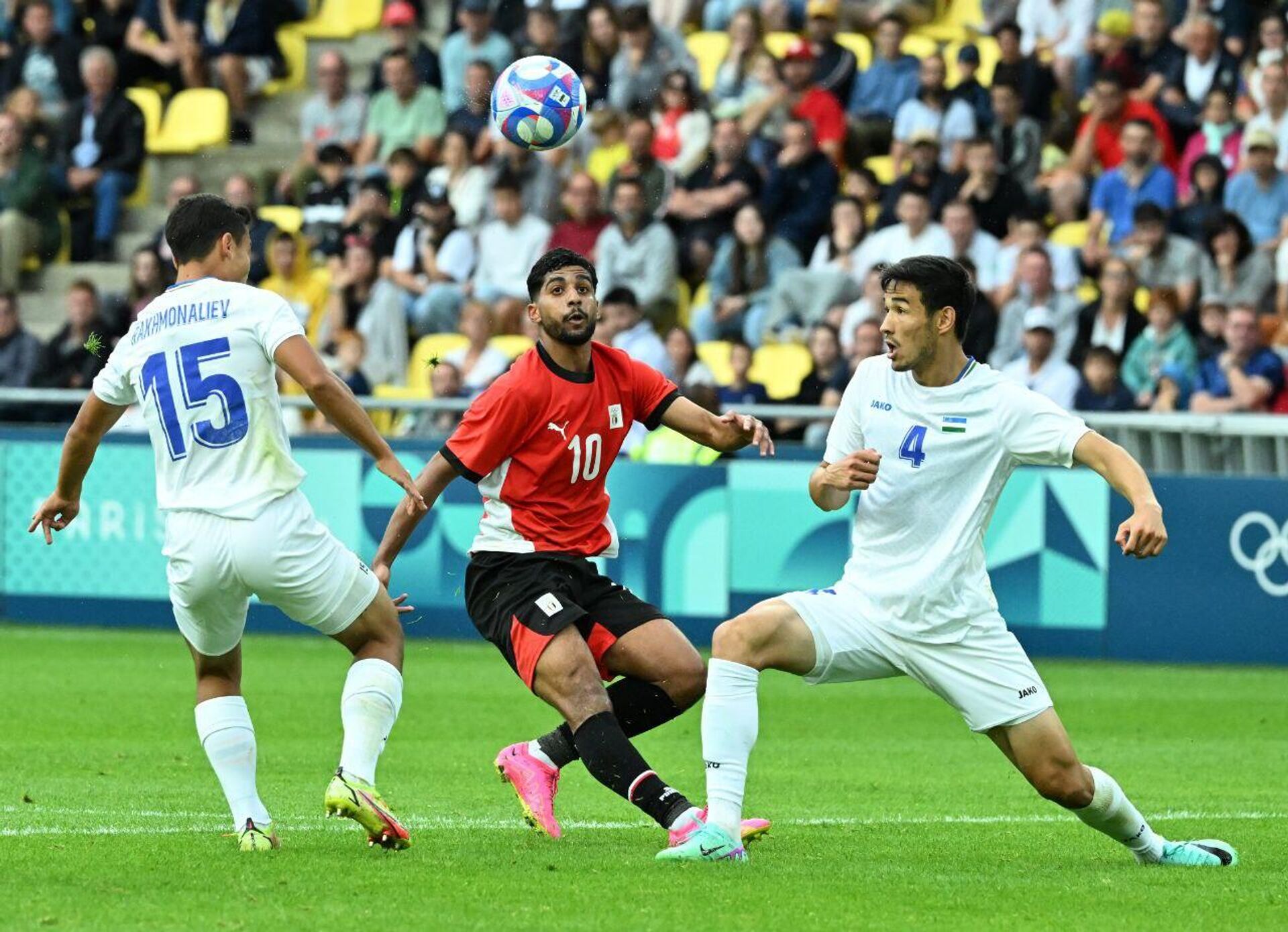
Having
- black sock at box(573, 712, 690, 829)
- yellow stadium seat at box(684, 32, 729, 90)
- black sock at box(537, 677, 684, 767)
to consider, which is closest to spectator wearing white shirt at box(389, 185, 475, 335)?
yellow stadium seat at box(684, 32, 729, 90)

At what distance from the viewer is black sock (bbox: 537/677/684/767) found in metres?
8.06

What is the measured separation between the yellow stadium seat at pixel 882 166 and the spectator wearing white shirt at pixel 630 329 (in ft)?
8.85

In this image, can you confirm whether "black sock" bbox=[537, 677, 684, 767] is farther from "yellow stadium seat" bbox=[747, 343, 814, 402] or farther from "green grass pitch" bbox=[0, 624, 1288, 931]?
"yellow stadium seat" bbox=[747, 343, 814, 402]

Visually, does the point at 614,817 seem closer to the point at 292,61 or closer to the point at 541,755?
the point at 541,755

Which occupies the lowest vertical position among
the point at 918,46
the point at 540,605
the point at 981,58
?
the point at 540,605

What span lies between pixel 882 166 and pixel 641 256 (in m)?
2.40

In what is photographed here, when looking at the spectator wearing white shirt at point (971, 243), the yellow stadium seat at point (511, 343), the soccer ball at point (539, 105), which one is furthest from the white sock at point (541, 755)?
the yellow stadium seat at point (511, 343)

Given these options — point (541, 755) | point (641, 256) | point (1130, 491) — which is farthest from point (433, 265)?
point (1130, 491)

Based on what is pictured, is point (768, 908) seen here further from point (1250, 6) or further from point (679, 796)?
point (1250, 6)

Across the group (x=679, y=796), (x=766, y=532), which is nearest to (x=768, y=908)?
(x=679, y=796)

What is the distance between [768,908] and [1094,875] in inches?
55.5

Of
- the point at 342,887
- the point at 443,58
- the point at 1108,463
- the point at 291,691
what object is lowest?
the point at 291,691

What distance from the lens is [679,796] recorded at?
729 cm

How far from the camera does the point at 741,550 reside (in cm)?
1565
